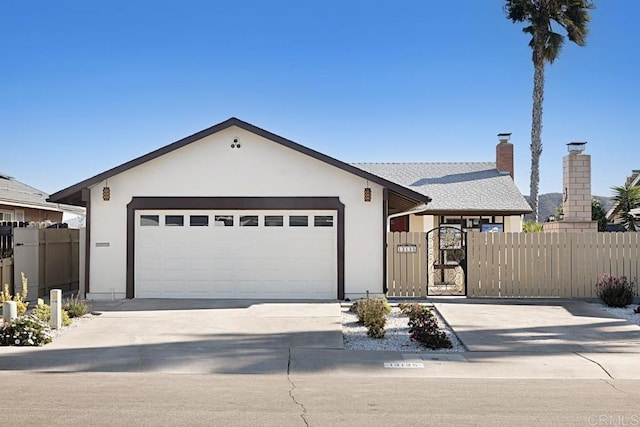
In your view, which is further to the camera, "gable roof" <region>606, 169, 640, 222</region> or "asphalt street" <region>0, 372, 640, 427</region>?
"gable roof" <region>606, 169, 640, 222</region>

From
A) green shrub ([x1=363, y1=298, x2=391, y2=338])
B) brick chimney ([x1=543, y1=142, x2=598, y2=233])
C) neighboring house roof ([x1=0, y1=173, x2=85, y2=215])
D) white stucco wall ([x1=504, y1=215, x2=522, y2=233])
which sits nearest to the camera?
green shrub ([x1=363, y1=298, x2=391, y2=338])

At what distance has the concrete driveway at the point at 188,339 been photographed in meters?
9.79

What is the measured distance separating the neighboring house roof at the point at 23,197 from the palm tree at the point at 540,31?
67.4 feet

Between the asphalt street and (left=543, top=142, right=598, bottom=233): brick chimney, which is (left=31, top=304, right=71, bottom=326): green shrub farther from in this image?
(left=543, top=142, right=598, bottom=233): brick chimney

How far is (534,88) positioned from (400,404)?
25527mm

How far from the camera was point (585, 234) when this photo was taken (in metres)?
17.0

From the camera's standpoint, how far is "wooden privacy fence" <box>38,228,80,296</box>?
1703cm

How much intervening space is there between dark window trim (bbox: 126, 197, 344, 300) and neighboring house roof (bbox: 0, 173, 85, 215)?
6.48 metres

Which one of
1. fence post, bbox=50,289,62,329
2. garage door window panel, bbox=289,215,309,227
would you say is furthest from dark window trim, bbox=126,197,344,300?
fence post, bbox=50,289,62,329

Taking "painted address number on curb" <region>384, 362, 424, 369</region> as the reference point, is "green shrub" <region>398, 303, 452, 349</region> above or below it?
above

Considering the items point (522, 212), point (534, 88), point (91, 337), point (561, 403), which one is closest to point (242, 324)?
point (91, 337)

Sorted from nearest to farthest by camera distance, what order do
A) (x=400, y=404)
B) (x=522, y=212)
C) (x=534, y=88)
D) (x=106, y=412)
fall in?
(x=106, y=412) < (x=400, y=404) < (x=522, y=212) < (x=534, y=88)

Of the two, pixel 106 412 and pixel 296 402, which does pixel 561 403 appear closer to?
pixel 296 402

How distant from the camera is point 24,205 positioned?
2269cm
